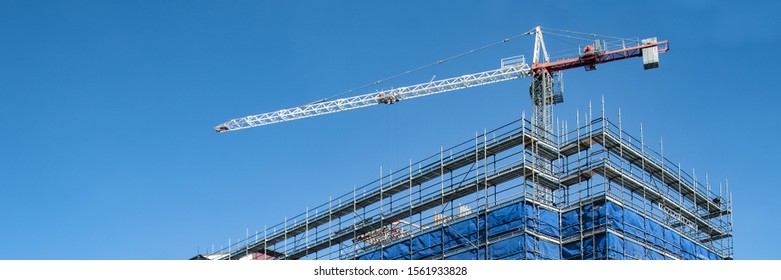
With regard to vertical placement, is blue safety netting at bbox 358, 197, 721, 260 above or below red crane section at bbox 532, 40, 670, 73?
below

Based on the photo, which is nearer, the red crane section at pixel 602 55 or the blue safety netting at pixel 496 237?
the blue safety netting at pixel 496 237

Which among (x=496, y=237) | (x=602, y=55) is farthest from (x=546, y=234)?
(x=602, y=55)

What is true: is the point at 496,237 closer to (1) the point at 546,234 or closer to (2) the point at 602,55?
(1) the point at 546,234

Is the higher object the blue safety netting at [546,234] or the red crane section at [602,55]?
the red crane section at [602,55]

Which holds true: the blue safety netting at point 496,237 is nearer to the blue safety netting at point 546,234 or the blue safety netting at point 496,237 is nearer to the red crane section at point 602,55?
the blue safety netting at point 546,234

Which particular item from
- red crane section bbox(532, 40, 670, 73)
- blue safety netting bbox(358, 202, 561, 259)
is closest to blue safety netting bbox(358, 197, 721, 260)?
blue safety netting bbox(358, 202, 561, 259)

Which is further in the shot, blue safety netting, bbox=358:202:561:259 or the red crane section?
the red crane section

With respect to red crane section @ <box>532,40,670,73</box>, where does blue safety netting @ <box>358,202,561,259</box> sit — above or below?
below

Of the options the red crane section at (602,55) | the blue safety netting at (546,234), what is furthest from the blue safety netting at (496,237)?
the red crane section at (602,55)

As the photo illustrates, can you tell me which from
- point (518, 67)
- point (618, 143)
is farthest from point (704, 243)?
point (518, 67)

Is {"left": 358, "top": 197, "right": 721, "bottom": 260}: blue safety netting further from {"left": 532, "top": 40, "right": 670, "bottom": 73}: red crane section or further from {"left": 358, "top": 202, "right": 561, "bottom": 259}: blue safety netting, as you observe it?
{"left": 532, "top": 40, "right": 670, "bottom": 73}: red crane section
